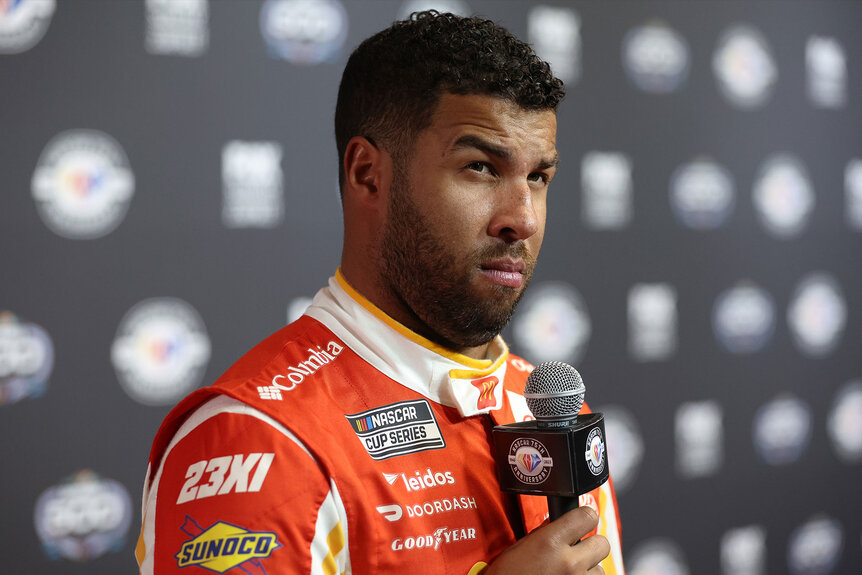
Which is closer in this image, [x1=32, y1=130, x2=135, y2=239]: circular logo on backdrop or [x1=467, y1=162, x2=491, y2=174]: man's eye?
[x1=467, y1=162, x2=491, y2=174]: man's eye

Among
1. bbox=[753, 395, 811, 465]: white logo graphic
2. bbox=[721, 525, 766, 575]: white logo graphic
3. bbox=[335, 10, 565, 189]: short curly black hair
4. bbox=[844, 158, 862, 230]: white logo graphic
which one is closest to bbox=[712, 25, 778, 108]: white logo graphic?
bbox=[844, 158, 862, 230]: white logo graphic

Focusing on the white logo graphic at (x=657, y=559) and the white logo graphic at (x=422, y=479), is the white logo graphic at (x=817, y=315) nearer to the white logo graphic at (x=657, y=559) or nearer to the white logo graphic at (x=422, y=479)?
the white logo graphic at (x=657, y=559)

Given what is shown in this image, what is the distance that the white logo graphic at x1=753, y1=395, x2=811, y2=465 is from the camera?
2.65 metres

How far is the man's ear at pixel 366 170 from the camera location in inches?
38.8

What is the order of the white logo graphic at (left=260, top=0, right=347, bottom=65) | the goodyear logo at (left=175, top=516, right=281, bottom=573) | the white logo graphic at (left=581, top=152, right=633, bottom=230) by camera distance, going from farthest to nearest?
the white logo graphic at (left=581, top=152, right=633, bottom=230)
the white logo graphic at (left=260, top=0, right=347, bottom=65)
the goodyear logo at (left=175, top=516, right=281, bottom=573)

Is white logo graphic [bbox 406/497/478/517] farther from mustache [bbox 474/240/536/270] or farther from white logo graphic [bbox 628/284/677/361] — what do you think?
white logo graphic [bbox 628/284/677/361]

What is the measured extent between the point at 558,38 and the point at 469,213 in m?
1.50

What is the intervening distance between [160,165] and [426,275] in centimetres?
97

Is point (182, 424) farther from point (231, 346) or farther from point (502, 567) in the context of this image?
point (231, 346)

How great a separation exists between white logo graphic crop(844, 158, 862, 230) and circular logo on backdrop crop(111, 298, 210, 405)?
Answer: 7.56 ft

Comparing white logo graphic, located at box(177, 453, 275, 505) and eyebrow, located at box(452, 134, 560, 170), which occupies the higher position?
eyebrow, located at box(452, 134, 560, 170)

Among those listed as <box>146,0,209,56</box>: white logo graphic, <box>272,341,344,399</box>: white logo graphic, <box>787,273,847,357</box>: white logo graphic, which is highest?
<box>146,0,209,56</box>: white logo graphic

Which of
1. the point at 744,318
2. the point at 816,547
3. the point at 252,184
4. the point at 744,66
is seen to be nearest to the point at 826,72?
the point at 744,66

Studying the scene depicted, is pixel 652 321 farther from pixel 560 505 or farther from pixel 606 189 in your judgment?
pixel 560 505
